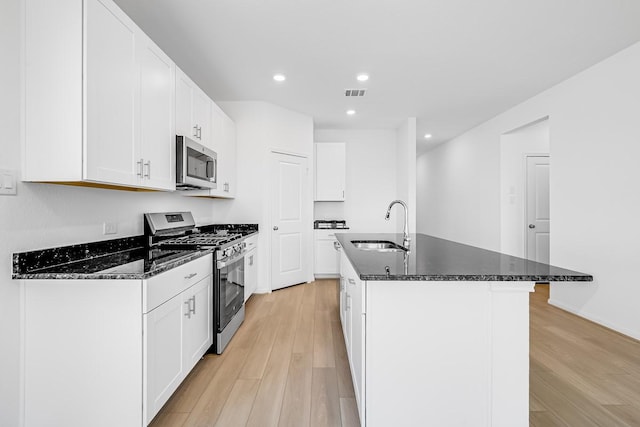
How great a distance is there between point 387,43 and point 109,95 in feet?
7.49

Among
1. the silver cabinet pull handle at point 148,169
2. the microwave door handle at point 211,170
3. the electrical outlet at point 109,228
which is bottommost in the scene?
the electrical outlet at point 109,228

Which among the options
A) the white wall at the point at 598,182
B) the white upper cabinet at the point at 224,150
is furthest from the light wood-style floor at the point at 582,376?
the white upper cabinet at the point at 224,150

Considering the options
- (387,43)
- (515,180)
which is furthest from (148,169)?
(515,180)

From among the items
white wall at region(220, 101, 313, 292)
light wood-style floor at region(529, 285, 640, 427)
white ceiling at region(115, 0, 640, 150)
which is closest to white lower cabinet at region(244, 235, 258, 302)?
white wall at region(220, 101, 313, 292)

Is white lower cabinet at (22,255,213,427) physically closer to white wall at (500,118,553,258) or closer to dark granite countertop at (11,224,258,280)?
dark granite countertop at (11,224,258,280)

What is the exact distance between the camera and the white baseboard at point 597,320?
111 inches

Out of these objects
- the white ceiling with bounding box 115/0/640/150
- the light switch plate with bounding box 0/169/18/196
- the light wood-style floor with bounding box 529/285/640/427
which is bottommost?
the light wood-style floor with bounding box 529/285/640/427

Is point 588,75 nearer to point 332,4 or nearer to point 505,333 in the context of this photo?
point 332,4

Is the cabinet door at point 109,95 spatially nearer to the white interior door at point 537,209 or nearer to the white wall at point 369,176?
the white wall at point 369,176

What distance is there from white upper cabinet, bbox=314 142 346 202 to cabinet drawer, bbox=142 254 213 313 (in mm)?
3197

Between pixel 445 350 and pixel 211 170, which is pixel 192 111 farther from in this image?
pixel 445 350

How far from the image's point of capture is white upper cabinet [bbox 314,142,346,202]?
5.34 metres

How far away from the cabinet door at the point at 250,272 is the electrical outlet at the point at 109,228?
1.45 metres

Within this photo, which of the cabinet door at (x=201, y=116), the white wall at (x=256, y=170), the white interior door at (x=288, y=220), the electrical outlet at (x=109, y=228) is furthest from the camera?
the white interior door at (x=288, y=220)
